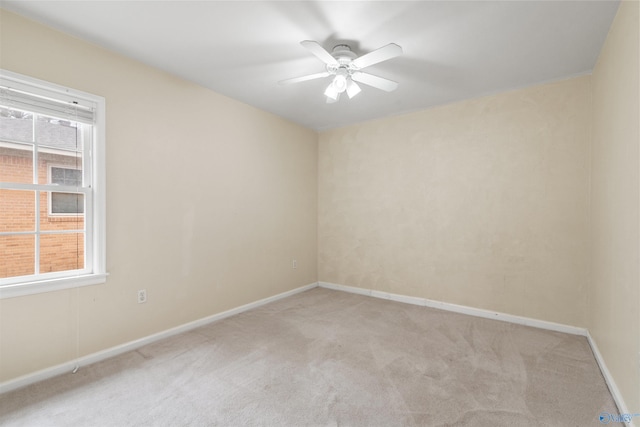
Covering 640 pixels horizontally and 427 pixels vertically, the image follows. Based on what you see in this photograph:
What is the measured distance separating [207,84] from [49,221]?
5.93 feet

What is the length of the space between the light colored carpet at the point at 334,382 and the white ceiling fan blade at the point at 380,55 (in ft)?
7.28

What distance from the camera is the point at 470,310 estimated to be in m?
3.33

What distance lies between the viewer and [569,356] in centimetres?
237

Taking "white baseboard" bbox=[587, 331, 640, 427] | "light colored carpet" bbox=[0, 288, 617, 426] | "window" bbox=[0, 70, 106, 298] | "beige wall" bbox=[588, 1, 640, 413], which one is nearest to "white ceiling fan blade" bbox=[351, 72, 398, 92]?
"beige wall" bbox=[588, 1, 640, 413]

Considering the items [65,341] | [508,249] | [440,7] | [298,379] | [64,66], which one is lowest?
[298,379]

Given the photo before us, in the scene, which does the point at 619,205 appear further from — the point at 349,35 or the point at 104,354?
the point at 104,354

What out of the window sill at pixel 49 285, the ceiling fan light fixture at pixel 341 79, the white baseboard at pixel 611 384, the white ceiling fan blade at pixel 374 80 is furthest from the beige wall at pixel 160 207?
the white baseboard at pixel 611 384

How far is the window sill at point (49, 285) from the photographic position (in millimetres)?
1905

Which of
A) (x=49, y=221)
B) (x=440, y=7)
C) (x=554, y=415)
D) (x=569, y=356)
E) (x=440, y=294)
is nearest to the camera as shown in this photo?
(x=554, y=415)

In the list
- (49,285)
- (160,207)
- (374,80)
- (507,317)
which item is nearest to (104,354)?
(49,285)

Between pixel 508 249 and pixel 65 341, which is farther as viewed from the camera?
pixel 508 249

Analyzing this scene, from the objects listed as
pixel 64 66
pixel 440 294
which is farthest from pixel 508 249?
pixel 64 66

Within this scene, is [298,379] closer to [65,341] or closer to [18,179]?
[65,341]

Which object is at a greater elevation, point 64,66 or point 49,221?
point 64,66
